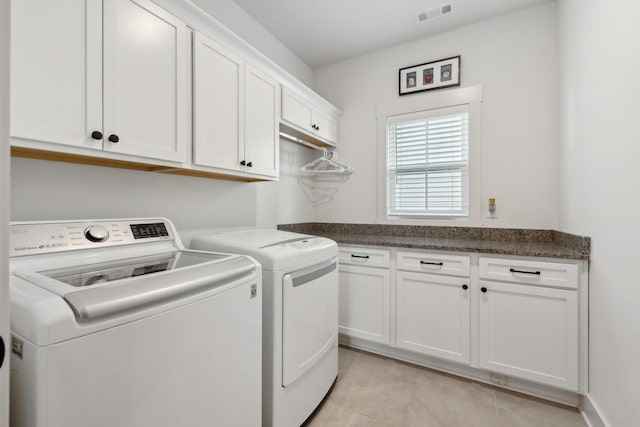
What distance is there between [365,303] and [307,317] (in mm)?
947

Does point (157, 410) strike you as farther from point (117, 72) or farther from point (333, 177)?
point (333, 177)

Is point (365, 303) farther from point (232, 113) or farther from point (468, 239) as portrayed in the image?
point (232, 113)

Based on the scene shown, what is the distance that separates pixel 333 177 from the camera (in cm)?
317

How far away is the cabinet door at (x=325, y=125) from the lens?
2718 mm

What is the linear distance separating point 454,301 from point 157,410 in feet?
6.23

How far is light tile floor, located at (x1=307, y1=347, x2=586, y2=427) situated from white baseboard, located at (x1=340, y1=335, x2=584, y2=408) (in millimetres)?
44

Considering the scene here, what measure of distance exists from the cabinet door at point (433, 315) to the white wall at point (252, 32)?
2.26m

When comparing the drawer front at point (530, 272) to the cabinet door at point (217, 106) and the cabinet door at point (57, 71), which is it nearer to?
the cabinet door at point (217, 106)

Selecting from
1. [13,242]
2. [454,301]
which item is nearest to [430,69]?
[454,301]

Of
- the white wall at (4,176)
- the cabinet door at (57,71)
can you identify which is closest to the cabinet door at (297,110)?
the cabinet door at (57,71)

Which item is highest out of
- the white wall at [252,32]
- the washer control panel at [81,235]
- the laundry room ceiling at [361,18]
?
the laundry room ceiling at [361,18]

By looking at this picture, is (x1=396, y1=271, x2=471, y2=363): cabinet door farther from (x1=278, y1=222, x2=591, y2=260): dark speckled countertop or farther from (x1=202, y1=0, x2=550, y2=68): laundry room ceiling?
(x1=202, y1=0, x2=550, y2=68): laundry room ceiling

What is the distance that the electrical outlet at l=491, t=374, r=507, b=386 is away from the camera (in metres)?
A: 1.97

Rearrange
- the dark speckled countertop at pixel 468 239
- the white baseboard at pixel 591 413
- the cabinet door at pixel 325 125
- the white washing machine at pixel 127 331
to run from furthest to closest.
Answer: the cabinet door at pixel 325 125 → the dark speckled countertop at pixel 468 239 → the white baseboard at pixel 591 413 → the white washing machine at pixel 127 331
